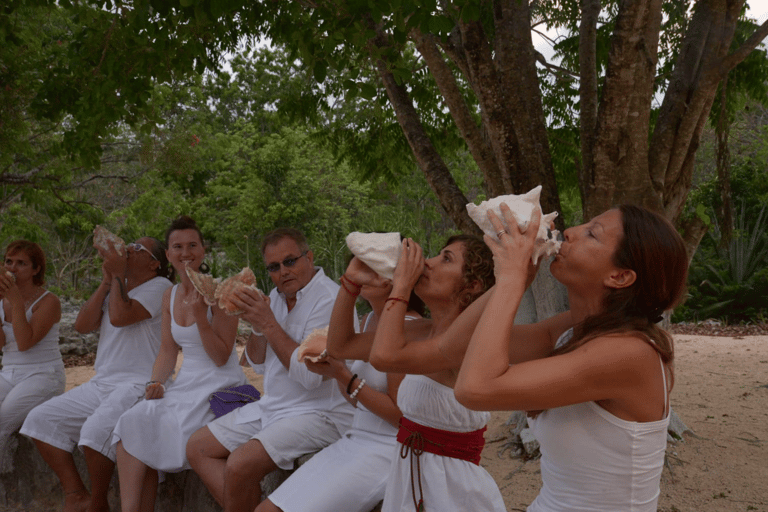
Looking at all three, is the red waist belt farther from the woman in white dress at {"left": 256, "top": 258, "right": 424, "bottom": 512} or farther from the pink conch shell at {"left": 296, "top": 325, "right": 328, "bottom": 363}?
the pink conch shell at {"left": 296, "top": 325, "right": 328, "bottom": 363}

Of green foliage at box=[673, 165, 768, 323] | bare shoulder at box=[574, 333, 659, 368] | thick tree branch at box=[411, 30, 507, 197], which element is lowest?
green foliage at box=[673, 165, 768, 323]

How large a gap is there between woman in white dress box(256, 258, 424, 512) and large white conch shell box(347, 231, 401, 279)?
0.56 ft

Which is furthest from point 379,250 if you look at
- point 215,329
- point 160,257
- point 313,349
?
point 160,257

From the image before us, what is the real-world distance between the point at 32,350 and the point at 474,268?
3601mm

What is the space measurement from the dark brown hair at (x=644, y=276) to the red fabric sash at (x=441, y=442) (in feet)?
2.35

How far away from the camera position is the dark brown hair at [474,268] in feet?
7.99

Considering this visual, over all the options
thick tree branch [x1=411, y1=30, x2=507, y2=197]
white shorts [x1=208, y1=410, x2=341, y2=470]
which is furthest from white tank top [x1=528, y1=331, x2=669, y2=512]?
thick tree branch [x1=411, y1=30, x2=507, y2=197]

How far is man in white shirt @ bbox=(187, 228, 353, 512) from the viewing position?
312 cm

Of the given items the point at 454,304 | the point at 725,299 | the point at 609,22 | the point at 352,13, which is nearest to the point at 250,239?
the point at 725,299

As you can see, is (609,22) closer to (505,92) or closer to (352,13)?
(505,92)

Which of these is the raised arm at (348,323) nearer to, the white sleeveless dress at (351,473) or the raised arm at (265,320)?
Result: the white sleeveless dress at (351,473)

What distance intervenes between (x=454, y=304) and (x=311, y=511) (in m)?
1.02

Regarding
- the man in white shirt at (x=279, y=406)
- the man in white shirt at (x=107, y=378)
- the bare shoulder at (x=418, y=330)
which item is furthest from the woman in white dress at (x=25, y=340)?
the bare shoulder at (x=418, y=330)

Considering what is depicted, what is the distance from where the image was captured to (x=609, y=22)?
6.22 metres
